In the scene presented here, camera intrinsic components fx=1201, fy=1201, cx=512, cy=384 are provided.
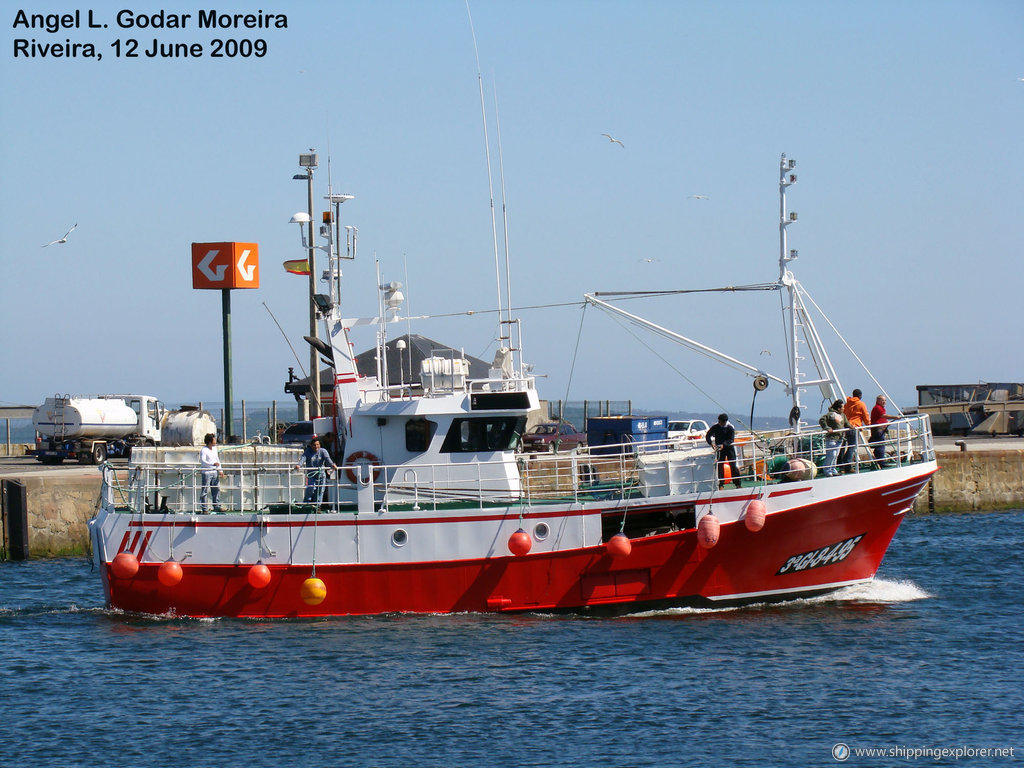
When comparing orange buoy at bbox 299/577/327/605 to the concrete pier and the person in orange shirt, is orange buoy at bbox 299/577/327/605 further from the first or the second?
the concrete pier

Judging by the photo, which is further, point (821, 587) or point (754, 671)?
point (821, 587)

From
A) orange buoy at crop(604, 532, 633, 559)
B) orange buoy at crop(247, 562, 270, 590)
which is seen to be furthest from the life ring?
orange buoy at crop(604, 532, 633, 559)

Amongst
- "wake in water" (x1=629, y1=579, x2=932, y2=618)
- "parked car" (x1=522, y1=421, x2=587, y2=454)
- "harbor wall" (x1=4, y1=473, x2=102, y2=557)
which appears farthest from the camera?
"parked car" (x1=522, y1=421, x2=587, y2=454)

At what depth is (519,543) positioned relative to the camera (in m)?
17.8

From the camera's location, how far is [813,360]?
20.3 m

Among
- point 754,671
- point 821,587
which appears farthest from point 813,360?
point 754,671

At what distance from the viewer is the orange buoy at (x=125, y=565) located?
18.4m

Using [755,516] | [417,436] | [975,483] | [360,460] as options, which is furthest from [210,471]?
[975,483]

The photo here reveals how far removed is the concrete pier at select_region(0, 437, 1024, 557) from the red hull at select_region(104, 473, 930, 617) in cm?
981

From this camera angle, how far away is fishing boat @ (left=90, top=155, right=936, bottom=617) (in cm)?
1817

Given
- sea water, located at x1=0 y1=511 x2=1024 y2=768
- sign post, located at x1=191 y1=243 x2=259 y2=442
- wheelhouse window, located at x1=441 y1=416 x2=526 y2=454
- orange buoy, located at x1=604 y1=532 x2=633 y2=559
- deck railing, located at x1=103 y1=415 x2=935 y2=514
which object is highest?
sign post, located at x1=191 y1=243 x2=259 y2=442

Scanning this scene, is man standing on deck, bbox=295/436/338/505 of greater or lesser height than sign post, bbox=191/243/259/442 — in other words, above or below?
below

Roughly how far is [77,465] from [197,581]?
803 inches

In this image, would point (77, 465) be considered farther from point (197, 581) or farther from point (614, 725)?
point (614, 725)
